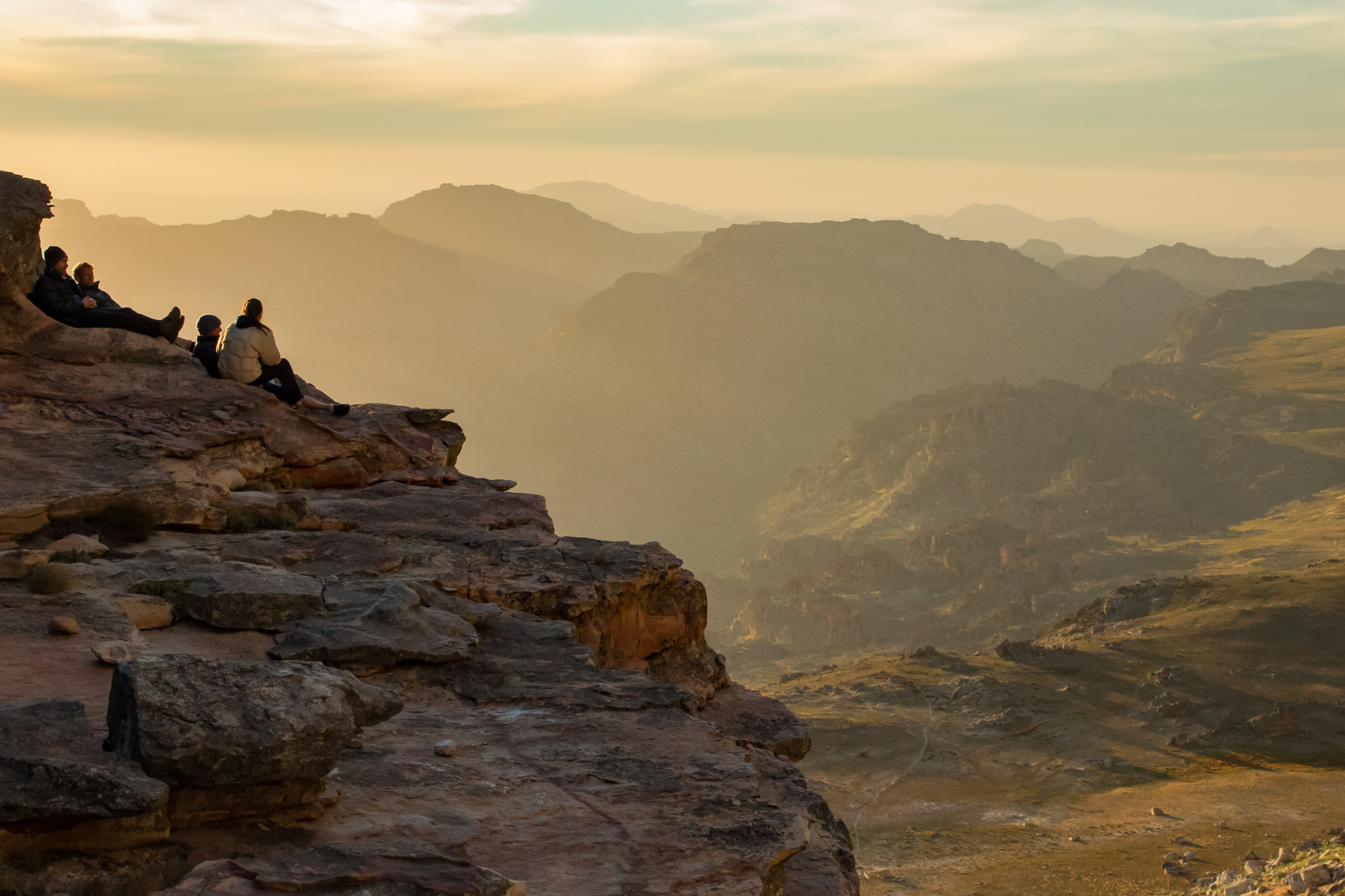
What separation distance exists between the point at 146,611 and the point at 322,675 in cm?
352

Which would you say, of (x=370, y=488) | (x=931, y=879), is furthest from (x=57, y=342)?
(x=931, y=879)

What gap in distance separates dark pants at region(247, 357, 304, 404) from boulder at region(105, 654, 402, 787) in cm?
1153

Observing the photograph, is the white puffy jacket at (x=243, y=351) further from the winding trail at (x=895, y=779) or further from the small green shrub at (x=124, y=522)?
the winding trail at (x=895, y=779)

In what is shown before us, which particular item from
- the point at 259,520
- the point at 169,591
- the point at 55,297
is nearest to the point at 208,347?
the point at 55,297

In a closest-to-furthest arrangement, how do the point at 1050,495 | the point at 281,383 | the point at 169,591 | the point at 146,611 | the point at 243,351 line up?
the point at 146,611 < the point at 169,591 < the point at 243,351 < the point at 281,383 < the point at 1050,495

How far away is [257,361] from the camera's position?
17438mm

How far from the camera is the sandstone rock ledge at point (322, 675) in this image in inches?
248

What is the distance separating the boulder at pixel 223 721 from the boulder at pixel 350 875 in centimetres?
53

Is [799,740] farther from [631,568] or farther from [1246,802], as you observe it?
[1246,802]

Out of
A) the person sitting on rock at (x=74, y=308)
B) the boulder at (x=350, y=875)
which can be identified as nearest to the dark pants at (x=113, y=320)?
the person sitting on rock at (x=74, y=308)

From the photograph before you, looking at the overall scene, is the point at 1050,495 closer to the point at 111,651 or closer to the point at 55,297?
the point at 55,297

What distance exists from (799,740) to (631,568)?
3.22 m

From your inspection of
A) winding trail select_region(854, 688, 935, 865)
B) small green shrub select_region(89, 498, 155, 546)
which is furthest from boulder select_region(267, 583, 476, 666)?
winding trail select_region(854, 688, 935, 865)

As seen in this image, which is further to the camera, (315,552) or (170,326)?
(170,326)
